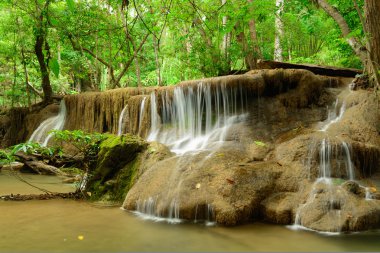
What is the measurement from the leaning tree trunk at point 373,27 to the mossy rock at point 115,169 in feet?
17.1

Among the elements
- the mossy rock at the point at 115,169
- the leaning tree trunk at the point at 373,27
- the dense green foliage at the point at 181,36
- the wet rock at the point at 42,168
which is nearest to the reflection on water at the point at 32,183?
the wet rock at the point at 42,168

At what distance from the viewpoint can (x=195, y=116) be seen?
8.84 m

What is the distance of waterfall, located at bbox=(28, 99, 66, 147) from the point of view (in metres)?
12.2

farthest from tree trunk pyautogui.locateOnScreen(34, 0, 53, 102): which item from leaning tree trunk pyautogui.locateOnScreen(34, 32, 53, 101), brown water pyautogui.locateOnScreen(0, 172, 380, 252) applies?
brown water pyautogui.locateOnScreen(0, 172, 380, 252)

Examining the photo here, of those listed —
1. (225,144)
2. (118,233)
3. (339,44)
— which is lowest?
(118,233)

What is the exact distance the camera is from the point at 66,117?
42.7 feet

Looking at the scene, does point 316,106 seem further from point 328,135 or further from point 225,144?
point 225,144

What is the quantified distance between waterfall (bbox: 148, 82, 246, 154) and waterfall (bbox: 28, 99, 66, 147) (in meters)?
4.90

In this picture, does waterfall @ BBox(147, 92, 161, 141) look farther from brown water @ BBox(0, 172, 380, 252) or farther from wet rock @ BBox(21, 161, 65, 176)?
brown water @ BBox(0, 172, 380, 252)

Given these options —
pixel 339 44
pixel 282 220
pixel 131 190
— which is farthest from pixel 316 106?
pixel 131 190

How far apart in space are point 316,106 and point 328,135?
2337mm

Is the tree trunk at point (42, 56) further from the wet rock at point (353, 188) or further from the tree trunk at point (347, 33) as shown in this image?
the wet rock at point (353, 188)

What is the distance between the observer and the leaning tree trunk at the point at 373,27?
720 centimetres

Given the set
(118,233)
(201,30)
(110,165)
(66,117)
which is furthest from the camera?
(201,30)
